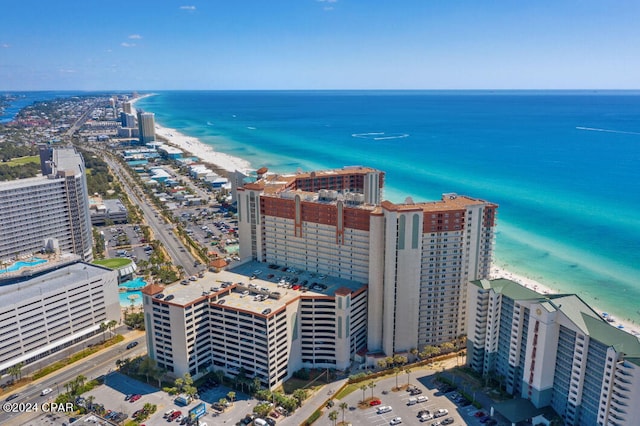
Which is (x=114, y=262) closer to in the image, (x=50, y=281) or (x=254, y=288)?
(x=50, y=281)

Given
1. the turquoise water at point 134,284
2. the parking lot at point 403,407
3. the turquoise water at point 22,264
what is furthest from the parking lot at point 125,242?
the parking lot at point 403,407

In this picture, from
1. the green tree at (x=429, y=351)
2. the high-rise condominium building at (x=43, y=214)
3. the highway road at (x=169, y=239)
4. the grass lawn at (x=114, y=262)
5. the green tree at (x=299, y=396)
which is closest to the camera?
the green tree at (x=299, y=396)

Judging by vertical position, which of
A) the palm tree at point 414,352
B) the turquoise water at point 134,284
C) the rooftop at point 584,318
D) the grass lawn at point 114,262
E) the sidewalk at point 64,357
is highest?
the rooftop at point 584,318

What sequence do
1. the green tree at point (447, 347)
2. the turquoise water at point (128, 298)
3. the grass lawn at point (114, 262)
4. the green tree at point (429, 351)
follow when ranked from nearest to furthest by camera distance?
the green tree at point (429, 351)
the green tree at point (447, 347)
the turquoise water at point (128, 298)
the grass lawn at point (114, 262)

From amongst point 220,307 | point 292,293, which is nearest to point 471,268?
point 292,293

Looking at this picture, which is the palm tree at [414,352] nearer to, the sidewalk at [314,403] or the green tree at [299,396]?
the sidewalk at [314,403]

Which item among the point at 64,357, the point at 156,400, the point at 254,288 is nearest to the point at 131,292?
the point at 64,357
